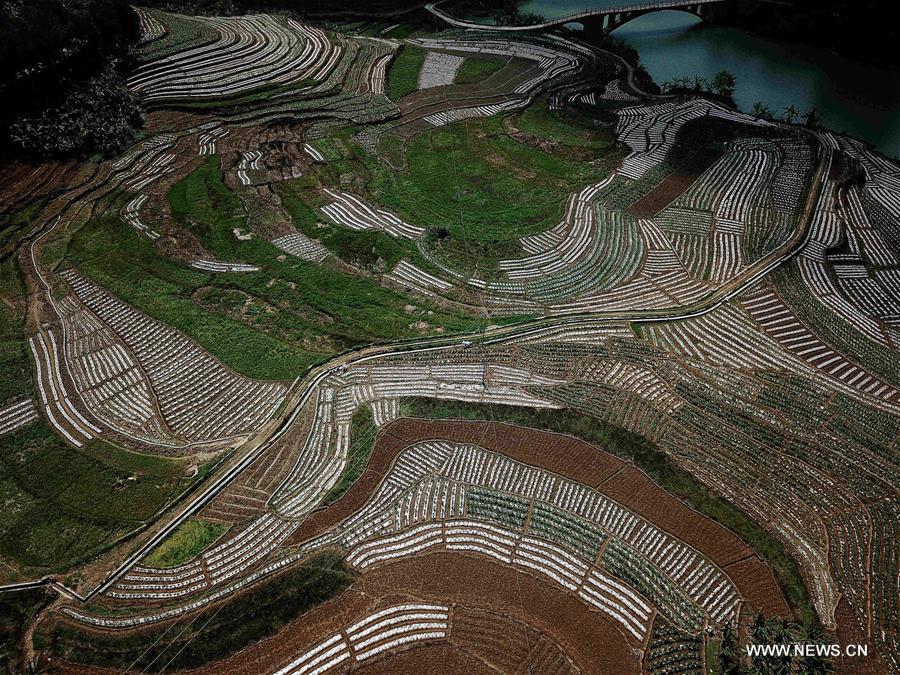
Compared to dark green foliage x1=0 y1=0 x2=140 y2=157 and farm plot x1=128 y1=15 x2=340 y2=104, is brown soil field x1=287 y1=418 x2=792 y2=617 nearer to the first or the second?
dark green foliage x1=0 y1=0 x2=140 y2=157

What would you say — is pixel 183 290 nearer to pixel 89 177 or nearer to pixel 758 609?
pixel 89 177

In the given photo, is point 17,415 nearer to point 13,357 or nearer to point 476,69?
point 13,357

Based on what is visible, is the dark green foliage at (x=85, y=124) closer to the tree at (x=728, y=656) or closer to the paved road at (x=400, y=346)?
the paved road at (x=400, y=346)

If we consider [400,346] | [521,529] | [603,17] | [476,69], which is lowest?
[521,529]

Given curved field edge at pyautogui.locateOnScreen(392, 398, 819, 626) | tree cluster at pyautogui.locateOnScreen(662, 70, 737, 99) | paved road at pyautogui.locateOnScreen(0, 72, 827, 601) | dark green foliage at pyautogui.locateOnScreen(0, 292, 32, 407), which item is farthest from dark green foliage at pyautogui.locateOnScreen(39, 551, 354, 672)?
tree cluster at pyautogui.locateOnScreen(662, 70, 737, 99)

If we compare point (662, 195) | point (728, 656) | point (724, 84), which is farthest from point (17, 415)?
point (724, 84)

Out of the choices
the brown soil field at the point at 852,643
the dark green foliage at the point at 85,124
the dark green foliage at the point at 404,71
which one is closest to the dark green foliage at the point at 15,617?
the brown soil field at the point at 852,643
